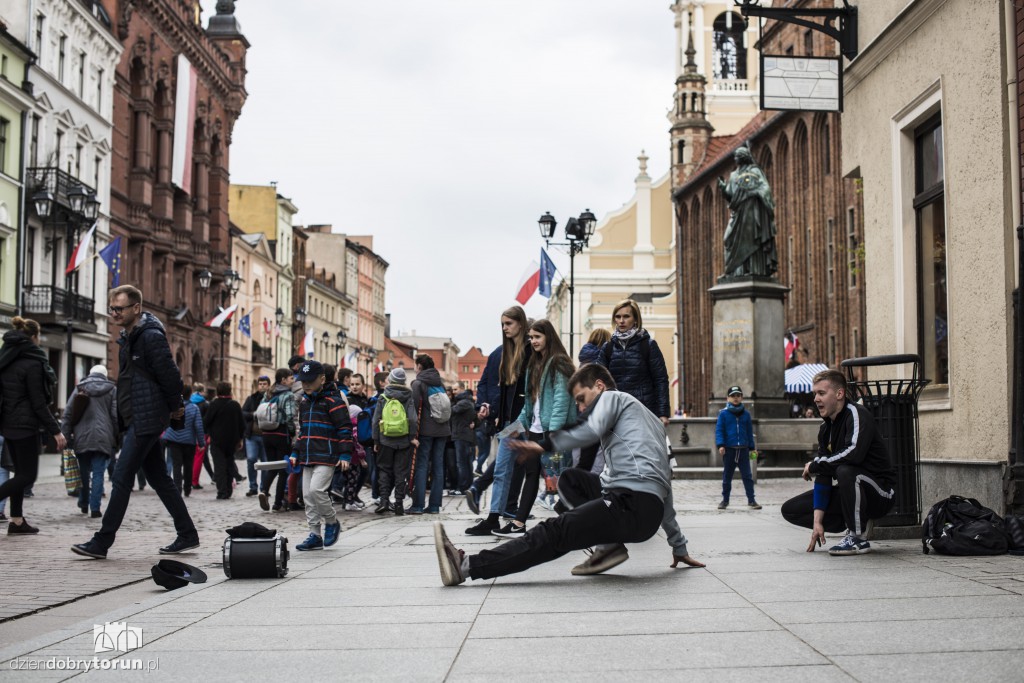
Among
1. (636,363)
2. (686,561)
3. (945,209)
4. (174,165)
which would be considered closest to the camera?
(686,561)

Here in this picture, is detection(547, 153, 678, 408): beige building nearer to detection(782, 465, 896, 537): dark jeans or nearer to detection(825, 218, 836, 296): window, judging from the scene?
detection(825, 218, 836, 296): window

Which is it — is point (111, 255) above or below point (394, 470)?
above

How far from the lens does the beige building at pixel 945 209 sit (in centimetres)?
1060

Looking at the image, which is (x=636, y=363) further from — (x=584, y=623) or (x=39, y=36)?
(x=39, y=36)

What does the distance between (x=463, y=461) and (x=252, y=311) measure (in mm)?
56098

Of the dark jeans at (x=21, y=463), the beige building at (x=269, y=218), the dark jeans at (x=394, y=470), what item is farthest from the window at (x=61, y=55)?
the beige building at (x=269, y=218)

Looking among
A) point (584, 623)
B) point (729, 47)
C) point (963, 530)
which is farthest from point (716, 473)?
point (729, 47)

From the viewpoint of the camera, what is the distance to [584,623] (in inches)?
239

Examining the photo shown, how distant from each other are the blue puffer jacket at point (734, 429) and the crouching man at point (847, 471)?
6661 millimetres

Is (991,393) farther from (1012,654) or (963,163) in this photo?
(1012,654)

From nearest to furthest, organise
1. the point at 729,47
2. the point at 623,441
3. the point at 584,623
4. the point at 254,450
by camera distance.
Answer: the point at 584,623 < the point at 623,441 < the point at 254,450 < the point at 729,47

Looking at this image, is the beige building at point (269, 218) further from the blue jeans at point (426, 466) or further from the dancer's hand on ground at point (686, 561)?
the dancer's hand on ground at point (686, 561)

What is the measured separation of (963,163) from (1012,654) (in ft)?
24.0

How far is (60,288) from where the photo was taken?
135ft
